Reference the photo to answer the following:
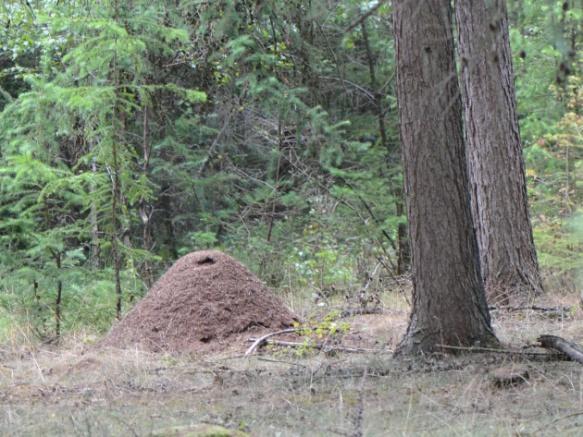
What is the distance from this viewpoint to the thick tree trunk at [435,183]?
275 inches

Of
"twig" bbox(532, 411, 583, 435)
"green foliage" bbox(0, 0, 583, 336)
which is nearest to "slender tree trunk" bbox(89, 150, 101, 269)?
"green foliage" bbox(0, 0, 583, 336)

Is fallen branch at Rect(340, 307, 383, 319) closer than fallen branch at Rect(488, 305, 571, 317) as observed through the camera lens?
No

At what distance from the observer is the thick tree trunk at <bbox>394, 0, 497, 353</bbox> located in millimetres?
6984

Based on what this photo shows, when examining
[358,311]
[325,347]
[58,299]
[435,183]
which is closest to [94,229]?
[58,299]

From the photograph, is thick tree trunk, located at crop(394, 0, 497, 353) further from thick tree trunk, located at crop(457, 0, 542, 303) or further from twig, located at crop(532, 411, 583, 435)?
thick tree trunk, located at crop(457, 0, 542, 303)

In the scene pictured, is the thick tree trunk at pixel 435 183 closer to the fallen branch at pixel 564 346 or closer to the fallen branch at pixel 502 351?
the fallen branch at pixel 502 351

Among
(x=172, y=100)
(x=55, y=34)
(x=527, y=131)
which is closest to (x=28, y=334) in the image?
(x=55, y=34)

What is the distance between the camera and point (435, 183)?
23.0ft

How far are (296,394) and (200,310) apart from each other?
10.3 feet

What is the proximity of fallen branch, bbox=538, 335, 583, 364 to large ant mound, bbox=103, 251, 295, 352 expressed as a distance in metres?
3.28

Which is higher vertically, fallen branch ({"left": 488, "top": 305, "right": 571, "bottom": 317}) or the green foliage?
the green foliage

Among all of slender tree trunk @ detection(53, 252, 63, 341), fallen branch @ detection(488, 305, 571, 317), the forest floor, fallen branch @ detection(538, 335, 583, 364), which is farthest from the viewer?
slender tree trunk @ detection(53, 252, 63, 341)

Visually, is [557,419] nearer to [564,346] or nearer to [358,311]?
[564,346]

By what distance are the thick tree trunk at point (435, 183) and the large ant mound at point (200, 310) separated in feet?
8.65
